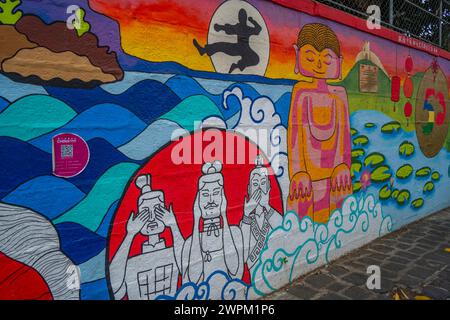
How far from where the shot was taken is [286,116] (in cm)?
353

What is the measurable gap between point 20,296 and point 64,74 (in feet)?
4.35

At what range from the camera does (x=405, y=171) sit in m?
5.43

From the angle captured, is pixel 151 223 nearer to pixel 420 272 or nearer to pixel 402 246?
pixel 420 272

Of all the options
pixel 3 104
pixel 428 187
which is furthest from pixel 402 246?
pixel 3 104

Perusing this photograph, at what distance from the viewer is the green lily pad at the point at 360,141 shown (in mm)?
4426

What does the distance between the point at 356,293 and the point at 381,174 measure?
205 centimetres

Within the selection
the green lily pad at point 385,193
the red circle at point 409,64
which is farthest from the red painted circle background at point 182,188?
the red circle at point 409,64

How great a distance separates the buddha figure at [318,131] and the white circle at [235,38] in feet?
1.59

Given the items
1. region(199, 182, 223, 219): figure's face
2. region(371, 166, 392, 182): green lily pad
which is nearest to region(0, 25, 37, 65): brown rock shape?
region(199, 182, 223, 219): figure's face

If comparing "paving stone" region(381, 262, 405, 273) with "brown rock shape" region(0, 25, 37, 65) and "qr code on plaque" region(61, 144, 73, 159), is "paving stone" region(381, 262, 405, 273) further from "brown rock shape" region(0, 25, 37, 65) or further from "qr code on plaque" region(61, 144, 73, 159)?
"brown rock shape" region(0, 25, 37, 65)

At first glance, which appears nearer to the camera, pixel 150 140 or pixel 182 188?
pixel 150 140

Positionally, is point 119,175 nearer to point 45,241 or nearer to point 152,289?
point 45,241

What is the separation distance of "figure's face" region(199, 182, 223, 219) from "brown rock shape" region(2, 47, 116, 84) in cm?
114

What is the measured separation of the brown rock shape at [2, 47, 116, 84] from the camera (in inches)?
78.8
